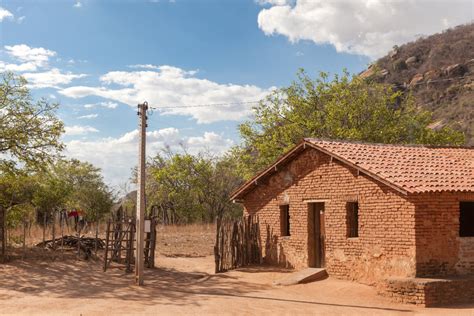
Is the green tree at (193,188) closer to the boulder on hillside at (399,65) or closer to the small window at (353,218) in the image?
the small window at (353,218)

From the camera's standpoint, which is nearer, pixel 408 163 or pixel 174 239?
pixel 408 163

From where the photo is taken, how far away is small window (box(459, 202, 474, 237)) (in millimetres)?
14648

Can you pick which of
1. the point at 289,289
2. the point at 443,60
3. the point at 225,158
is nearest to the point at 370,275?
the point at 289,289

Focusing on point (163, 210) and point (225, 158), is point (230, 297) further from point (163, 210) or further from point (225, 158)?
point (225, 158)

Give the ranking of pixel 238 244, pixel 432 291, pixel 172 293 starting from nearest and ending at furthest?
pixel 432 291, pixel 172 293, pixel 238 244

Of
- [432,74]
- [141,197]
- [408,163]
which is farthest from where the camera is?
[432,74]

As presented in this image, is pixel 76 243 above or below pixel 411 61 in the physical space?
below

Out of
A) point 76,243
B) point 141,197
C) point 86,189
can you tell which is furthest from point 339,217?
point 86,189

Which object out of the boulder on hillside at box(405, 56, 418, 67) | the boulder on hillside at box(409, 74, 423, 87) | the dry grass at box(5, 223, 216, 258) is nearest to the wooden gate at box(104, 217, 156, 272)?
the dry grass at box(5, 223, 216, 258)

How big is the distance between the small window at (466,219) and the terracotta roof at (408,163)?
0.91 meters

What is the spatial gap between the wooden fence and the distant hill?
95.7 feet

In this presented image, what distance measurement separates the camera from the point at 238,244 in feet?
58.1

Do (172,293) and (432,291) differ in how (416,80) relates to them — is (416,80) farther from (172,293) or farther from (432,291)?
(172,293)

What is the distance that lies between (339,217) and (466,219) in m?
3.44
